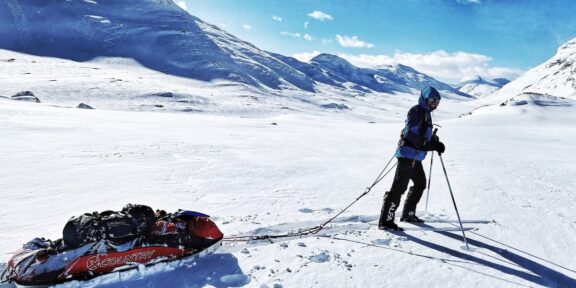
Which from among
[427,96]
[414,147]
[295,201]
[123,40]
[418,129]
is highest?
[123,40]

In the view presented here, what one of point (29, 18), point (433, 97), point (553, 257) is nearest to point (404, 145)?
point (433, 97)

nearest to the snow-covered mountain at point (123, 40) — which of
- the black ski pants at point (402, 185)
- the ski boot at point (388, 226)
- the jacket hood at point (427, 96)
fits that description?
the black ski pants at point (402, 185)

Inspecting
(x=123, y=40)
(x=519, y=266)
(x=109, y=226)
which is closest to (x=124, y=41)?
(x=123, y=40)

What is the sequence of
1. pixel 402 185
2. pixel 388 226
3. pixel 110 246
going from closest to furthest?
pixel 110 246, pixel 402 185, pixel 388 226

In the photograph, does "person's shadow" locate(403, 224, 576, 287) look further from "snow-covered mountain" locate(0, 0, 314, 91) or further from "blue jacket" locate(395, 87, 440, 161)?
"snow-covered mountain" locate(0, 0, 314, 91)

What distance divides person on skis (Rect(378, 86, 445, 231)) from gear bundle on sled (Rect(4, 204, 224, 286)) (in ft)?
10.4

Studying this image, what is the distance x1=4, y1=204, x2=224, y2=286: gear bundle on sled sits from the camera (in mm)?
4730

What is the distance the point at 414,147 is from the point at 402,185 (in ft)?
2.34

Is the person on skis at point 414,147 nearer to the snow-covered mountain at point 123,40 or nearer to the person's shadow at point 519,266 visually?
the person's shadow at point 519,266

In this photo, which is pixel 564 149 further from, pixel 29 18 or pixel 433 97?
pixel 29 18

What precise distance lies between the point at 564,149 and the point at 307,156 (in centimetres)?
1490

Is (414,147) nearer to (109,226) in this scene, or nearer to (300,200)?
(300,200)

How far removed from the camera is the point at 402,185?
721cm

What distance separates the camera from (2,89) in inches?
2466
